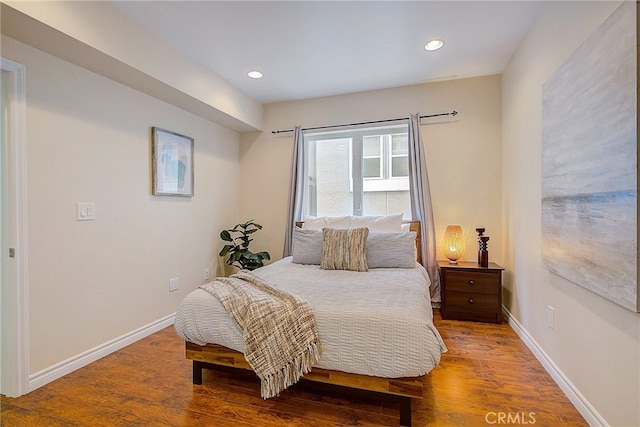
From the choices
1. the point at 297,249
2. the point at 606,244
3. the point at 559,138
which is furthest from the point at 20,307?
the point at 559,138

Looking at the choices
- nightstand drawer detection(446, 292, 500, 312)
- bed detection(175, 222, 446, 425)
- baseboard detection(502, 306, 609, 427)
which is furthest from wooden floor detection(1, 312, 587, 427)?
nightstand drawer detection(446, 292, 500, 312)

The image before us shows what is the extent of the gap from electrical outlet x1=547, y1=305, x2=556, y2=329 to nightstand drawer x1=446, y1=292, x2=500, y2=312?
0.83 m

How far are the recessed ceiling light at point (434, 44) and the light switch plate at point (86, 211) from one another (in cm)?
306

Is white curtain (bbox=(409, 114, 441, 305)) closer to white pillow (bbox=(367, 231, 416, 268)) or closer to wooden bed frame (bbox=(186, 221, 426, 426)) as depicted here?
white pillow (bbox=(367, 231, 416, 268))

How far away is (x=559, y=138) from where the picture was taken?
1852 millimetres

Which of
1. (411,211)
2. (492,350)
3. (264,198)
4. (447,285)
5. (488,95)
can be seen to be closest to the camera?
(492,350)

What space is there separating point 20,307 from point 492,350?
10.8 feet

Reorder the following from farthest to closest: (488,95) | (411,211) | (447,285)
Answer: (411,211) → (488,95) → (447,285)

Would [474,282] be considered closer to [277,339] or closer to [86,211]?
[277,339]

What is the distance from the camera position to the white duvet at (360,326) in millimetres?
1479

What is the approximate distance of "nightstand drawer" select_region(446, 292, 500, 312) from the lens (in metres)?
2.89

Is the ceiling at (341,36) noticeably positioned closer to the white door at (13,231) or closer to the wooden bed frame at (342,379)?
the white door at (13,231)

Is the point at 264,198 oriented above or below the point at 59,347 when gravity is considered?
above

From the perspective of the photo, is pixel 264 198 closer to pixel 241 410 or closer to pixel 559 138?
pixel 241 410
